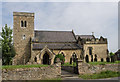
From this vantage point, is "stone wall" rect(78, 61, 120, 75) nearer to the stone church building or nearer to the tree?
the stone church building

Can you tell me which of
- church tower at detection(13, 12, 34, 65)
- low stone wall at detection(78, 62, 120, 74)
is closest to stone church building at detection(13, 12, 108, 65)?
church tower at detection(13, 12, 34, 65)

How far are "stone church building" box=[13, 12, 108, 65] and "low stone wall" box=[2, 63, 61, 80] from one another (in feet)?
55.0

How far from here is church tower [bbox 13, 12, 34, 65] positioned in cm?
3359

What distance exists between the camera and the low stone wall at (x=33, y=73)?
45.2ft

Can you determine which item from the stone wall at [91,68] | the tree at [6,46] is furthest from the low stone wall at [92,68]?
the tree at [6,46]

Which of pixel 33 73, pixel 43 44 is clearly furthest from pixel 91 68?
pixel 43 44

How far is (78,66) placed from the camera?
53.3ft

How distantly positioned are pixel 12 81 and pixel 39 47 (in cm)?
1892

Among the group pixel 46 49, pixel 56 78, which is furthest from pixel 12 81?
pixel 46 49

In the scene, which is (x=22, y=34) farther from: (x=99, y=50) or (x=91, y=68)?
(x=91, y=68)

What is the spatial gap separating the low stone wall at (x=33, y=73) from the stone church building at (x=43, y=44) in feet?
55.0

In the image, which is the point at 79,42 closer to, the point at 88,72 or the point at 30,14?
the point at 30,14

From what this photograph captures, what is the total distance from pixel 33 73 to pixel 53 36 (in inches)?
951

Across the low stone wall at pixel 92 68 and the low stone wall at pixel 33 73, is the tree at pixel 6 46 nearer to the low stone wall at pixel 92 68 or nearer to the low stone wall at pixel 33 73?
the low stone wall at pixel 33 73
